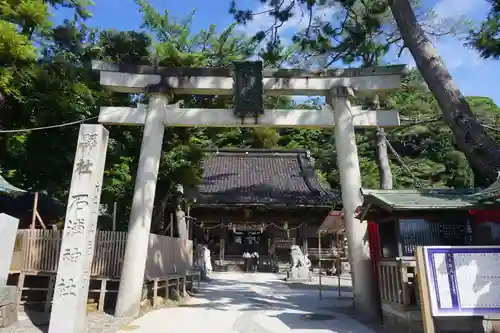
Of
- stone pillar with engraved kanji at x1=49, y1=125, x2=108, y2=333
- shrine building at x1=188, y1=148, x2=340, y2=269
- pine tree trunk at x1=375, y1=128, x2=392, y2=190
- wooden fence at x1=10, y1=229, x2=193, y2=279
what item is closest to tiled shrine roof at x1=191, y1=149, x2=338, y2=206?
shrine building at x1=188, y1=148, x2=340, y2=269

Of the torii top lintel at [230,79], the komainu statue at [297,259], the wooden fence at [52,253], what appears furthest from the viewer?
the komainu statue at [297,259]

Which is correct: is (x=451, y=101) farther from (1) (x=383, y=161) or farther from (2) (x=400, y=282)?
(1) (x=383, y=161)

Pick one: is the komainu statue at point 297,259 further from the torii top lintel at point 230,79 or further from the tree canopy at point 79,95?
the torii top lintel at point 230,79

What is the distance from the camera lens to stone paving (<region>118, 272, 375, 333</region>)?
744 centimetres

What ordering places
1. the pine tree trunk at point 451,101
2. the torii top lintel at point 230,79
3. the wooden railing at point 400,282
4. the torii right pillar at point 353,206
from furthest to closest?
the torii top lintel at point 230,79 < the torii right pillar at point 353,206 < the pine tree trunk at point 451,101 < the wooden railing at point 400,282

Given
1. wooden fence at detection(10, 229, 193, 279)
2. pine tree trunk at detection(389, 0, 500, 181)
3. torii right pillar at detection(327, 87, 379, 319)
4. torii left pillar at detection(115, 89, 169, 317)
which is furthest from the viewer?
wooden fence at detection(10, 229, 193, 279)

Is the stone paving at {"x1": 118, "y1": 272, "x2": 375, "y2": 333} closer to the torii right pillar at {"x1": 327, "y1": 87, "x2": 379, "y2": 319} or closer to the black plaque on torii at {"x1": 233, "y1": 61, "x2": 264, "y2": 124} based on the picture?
the torii right pillar at {"x1": 327, "y1": 87, "x2": 379, "y2": 319}

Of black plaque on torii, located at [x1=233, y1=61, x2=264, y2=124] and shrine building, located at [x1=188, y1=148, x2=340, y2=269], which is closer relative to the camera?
black plaque on torii, located at [x1=233, y1=61, x2=264, y2=124]

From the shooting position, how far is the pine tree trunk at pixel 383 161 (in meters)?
12.9

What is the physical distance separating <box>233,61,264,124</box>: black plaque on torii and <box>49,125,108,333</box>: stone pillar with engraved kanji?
353 centimetres

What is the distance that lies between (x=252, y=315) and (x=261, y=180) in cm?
1400

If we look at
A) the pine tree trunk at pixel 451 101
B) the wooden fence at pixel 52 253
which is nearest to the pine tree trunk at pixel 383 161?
the pine tree trunk at pixel 451 101

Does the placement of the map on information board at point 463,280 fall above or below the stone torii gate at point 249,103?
below

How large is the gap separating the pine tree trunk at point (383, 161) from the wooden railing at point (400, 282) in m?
5.96
